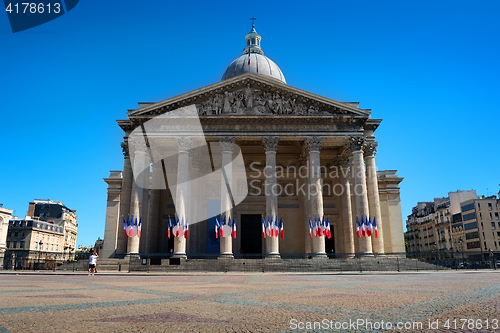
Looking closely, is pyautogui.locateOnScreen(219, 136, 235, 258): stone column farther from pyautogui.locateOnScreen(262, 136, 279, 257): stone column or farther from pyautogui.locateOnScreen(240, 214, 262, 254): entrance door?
pyautogui.locateOnScreen(240, 214, 262, 254): entrance door

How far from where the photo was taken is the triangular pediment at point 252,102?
32.3 meters

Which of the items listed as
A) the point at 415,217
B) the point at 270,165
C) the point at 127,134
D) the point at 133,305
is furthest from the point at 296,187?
the point at 415,217

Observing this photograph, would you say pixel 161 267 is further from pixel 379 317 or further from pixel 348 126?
pixel 379 317

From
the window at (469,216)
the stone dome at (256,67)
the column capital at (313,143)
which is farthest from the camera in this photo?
the window at (469,216)

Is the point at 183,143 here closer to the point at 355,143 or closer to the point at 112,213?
the point at 355,143

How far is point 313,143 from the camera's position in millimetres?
31859

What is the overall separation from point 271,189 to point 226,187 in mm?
3837

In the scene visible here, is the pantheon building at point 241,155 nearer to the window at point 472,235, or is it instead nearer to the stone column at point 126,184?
the stone column at point 126,184

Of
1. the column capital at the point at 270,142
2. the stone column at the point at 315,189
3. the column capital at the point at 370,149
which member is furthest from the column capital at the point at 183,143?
the column capital at the point at 370,149

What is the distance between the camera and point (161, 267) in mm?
26672

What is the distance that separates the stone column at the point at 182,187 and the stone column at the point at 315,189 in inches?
418

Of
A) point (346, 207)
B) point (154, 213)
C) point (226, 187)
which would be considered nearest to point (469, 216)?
point (346, 207)

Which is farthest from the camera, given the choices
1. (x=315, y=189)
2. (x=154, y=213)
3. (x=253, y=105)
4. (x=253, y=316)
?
(x=154, y=213)

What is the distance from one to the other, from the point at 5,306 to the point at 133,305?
2.12 metres
